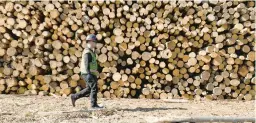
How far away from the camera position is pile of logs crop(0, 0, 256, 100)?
8617mm

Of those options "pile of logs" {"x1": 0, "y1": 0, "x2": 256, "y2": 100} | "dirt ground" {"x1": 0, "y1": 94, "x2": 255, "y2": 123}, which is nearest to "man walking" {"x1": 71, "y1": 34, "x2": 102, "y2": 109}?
"dirt ground" {"x1": 0, "y1": 94, "x2": 255, "y2": 123}

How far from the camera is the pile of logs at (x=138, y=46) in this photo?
28.3ft

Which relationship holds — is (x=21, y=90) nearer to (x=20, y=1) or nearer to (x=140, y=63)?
(x=20, y=1)

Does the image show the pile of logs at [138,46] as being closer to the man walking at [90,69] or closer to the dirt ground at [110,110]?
the dirt ground at [110,110]

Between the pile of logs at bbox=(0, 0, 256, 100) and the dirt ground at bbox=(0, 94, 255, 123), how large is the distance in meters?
0.35

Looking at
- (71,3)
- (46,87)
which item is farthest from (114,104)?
(71,3)

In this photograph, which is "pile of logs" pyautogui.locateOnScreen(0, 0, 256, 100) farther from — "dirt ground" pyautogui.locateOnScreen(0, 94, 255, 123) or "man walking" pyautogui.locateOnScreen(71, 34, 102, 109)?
"man walking" pyautogui.locateOnScreen(71, 34, 102, 109)

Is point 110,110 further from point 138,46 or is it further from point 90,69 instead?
point 138,46

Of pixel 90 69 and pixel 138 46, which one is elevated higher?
pixel 138 46

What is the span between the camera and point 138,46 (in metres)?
8.66

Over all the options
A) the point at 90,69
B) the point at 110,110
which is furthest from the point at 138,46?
the point at 110,110

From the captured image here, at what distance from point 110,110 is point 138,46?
1858 millimetres

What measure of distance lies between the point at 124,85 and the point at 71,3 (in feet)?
6.31

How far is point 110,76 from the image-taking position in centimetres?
881
